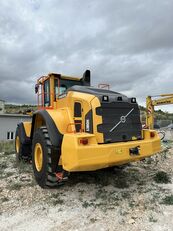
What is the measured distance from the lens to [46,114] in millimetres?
5234

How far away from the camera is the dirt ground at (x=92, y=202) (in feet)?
12.3

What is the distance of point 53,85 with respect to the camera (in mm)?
6211

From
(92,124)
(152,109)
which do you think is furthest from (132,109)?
(152,109)

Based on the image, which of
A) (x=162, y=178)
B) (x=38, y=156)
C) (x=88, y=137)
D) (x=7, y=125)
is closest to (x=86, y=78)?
(x=38, y=156)

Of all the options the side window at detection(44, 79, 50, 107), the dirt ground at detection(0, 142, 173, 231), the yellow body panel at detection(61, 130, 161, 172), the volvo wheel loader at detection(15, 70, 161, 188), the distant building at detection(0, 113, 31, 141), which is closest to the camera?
the dirt ground at detection(0, 142, 173, 231)

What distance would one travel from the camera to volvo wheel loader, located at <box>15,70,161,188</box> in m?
4.21

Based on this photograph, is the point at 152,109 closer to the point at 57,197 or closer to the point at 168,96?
the point at 168,96

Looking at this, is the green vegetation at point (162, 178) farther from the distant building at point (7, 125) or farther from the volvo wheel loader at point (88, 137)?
the distant building at point (7, 125)

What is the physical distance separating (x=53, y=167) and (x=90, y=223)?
4.72 feet

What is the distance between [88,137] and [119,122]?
0.93m

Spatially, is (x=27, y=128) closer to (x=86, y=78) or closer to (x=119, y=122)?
(x=86, y=78)

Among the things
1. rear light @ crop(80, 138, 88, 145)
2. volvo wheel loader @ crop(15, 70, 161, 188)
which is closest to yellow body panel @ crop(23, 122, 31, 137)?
volvo wheel loader @ crop(15, 70, 161, 188)

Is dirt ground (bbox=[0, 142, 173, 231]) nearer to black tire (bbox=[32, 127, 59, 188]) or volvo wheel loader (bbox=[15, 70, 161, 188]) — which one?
black tire (bbox=[32, 127, 59, 188])

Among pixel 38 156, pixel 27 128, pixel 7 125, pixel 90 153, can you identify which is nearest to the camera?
pixel 90 153
